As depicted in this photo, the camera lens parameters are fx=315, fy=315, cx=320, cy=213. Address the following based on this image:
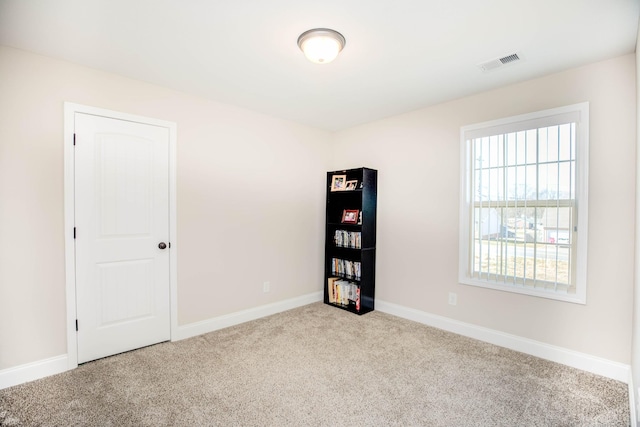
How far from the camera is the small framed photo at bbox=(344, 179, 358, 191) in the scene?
156 inches

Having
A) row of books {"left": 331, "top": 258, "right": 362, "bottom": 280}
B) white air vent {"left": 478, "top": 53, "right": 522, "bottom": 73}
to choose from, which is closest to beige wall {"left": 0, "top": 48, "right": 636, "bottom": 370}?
row of books {"left": 331, "top": 258, "right": 362, "bottom": 280}

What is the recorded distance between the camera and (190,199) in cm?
310

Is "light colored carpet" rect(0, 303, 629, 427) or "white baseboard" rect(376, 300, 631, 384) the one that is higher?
"white baseboard" rect(376, 300, 631, 384)

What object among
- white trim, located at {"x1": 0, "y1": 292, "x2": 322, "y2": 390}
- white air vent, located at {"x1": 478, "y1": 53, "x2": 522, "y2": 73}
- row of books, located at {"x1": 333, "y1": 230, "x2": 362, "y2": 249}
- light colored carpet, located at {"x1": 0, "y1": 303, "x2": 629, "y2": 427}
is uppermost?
white air vent, located at {"x1": 478, "y1": 53, "x2": 522, "y2": 73}

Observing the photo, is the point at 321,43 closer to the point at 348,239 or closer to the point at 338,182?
the point at 338,182

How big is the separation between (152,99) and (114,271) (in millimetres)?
1556

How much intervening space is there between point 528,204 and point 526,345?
1231 millimetres

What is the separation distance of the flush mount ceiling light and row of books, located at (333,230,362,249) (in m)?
2.21

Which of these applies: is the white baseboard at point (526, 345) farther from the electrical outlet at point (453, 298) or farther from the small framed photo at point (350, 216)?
the small framed photo at point (350, 216)

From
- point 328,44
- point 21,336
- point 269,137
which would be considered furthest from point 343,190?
point 21,336

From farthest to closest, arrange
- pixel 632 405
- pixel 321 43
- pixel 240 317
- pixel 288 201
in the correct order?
pixel 288 201 < pixel 240 317 < pixel 321 43 < pixel 632 405

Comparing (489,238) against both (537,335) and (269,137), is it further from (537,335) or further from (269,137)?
(269,137)

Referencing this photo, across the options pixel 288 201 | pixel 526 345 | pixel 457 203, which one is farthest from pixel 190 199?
pixel 526 345

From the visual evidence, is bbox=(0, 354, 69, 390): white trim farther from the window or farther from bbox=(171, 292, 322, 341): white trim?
the window
